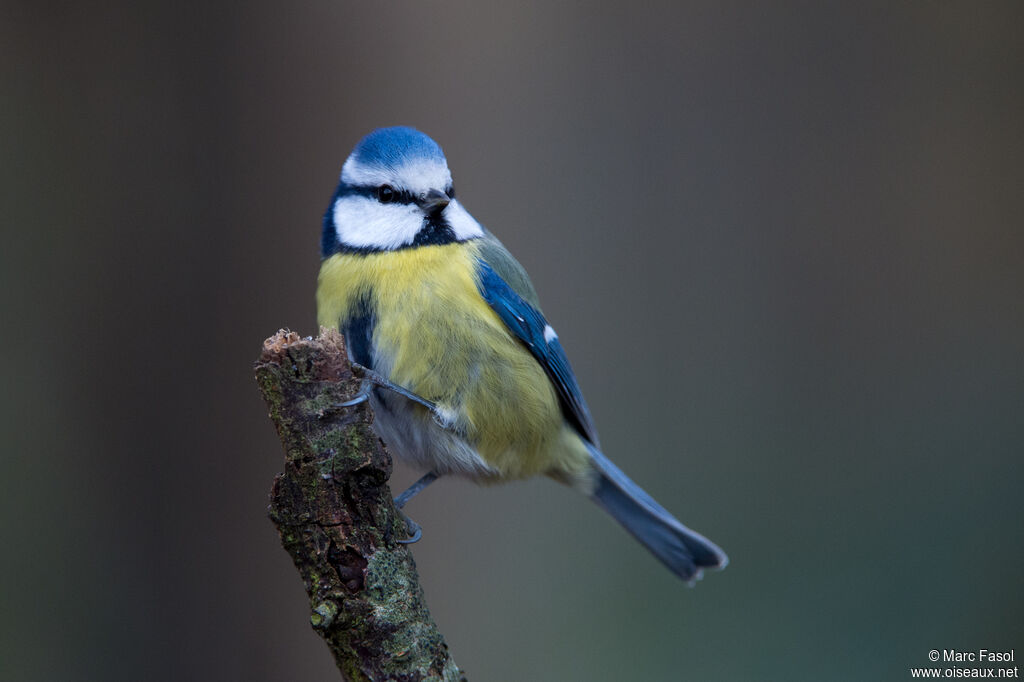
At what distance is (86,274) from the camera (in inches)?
126

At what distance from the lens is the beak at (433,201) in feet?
7.32

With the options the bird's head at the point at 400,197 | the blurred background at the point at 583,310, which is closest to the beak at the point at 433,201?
the bird's head at the point at 400,197

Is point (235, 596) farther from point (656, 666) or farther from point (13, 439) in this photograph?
point (656, 666)

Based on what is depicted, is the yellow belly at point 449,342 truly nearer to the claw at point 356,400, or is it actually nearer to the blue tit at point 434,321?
the blue tit at point 434,321

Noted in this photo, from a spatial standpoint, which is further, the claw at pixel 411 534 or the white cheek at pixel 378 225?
the white cheek at pixel 378 225

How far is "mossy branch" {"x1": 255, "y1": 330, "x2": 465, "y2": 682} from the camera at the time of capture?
1.61m

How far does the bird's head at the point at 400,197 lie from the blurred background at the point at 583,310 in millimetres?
904

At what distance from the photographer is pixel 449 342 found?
2.12 meters

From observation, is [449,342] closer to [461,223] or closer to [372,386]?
[372,386]

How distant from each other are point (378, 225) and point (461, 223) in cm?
22

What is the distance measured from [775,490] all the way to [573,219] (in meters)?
1.53

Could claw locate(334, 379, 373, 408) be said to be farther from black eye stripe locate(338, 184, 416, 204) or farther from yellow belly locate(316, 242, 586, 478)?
black eye stripe locate(338, 184, 416, 204)

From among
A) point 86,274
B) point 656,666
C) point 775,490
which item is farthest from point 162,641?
point 775,490

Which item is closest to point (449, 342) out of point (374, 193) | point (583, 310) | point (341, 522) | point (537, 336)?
point (537, 336)
